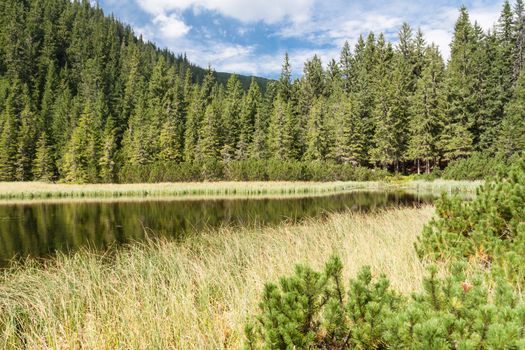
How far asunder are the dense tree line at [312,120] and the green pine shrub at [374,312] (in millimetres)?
38959

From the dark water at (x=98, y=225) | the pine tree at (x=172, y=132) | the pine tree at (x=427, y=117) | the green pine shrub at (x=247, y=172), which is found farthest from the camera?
the pine tree at (x=172, y=132)

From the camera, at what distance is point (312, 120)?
55.6m

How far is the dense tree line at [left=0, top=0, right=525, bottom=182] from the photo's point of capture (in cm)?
4638

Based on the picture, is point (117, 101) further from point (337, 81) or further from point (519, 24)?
point (519, 24)

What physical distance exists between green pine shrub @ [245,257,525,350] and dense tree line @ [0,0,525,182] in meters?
39.0

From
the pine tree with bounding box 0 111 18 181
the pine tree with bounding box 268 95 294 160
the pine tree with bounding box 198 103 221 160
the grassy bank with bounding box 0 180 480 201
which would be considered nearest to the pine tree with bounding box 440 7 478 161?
the grassy bank with bounding box 0 180 480 201

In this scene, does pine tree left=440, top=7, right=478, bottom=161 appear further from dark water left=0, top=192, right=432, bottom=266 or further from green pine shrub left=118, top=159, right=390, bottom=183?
dark water left=0, top=192, right=432, bottom=266

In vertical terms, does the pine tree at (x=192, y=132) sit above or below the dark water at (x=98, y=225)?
above

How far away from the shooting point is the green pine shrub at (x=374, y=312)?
80.9 inches

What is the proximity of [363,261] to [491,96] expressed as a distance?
48336mm

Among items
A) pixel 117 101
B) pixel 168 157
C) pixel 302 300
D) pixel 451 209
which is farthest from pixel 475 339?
pixel 117 101

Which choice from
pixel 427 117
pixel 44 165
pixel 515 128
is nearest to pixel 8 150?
pixel 44 165

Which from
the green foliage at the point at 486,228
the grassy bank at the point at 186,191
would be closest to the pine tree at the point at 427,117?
the grassy bank at the point at 186,191

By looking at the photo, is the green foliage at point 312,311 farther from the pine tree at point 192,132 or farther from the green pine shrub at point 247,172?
the pine tree at point 192,132
